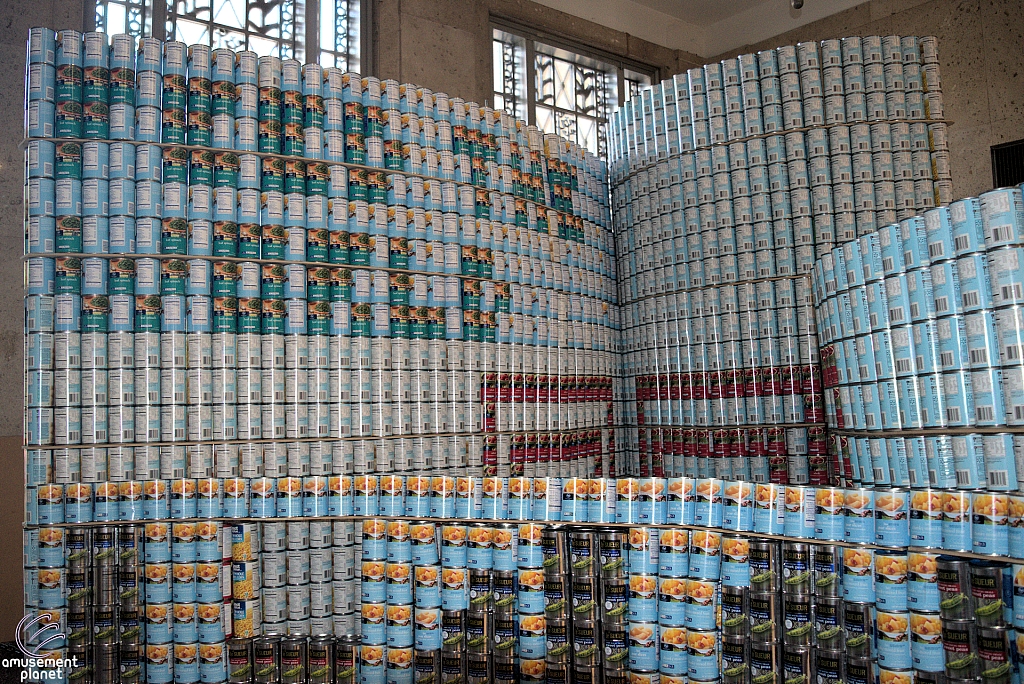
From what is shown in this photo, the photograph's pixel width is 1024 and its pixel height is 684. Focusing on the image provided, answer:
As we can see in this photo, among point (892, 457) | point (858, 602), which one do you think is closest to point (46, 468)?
point (858, 602)

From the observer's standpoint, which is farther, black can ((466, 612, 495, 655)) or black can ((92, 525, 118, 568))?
black can ((92, 525, 118, 568))

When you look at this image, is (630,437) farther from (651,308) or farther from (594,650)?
(594,650)

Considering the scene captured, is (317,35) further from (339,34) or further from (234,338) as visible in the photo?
(234,338)

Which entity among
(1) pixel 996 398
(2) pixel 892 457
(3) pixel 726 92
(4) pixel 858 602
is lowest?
(4) pixel 858 602

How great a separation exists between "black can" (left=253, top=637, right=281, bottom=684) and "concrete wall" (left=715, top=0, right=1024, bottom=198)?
8.96m

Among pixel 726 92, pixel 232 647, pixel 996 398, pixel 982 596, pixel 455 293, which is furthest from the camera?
pixel 726 92

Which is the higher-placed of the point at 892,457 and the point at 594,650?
the point at 892,457

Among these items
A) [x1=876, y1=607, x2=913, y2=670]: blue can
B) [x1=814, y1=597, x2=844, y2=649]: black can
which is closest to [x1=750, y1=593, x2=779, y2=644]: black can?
[x1=814, y1=597, x2=844, y2=649]: black can

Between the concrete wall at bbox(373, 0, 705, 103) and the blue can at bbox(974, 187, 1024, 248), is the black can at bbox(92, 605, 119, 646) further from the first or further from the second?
the concrete wall at bbox(373, 0, 705, 103)

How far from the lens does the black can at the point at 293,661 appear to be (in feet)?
15.0

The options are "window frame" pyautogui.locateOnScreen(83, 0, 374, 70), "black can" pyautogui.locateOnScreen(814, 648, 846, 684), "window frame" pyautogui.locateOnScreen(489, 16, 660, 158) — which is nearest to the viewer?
"black can" pyautogui.locateOnScreen(814, 648, 846, 684)

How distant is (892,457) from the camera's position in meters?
4.83

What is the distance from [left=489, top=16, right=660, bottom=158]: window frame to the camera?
10.5 m

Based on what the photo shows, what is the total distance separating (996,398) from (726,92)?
437 centimetres
